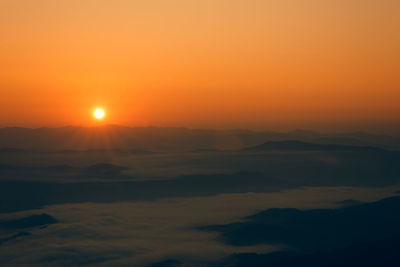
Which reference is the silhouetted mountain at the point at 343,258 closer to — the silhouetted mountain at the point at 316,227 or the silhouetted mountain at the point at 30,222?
the silhouetted mountain at the point at 316,227

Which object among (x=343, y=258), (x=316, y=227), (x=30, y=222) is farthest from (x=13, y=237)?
(x=316, y=227)

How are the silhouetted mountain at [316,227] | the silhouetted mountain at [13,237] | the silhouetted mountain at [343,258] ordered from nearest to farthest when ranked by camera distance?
the silhouetted mountain at [343,258]
the silhouetted mountain at [13,237]
the silhouetted mountain at [316,227]

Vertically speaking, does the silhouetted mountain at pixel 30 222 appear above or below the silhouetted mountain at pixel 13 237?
A: above

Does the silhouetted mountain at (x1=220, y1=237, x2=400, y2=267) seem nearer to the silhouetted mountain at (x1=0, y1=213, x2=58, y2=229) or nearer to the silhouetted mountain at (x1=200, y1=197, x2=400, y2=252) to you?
the silhouetted mountain at (x1=200, y1=197, x2=400, y2=252)

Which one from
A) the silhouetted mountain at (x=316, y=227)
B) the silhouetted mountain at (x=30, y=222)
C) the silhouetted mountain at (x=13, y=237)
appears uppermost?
the silhouetted mountain at (x=30, y=222)

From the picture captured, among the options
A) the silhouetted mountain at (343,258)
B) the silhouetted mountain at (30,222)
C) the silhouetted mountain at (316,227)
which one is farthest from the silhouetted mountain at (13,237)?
the silhouetted mountain at (343,258)

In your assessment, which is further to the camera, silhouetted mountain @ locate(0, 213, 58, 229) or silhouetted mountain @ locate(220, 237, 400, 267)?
silhouetted mountain @ locate(0, 213, 58, 229)

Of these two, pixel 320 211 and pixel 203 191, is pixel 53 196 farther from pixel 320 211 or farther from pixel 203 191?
pixel 320 211

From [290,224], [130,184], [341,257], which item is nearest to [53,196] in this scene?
[130,184]

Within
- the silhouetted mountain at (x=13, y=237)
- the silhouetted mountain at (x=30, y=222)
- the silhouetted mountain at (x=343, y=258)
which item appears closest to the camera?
the silhouetted mountain at (x=343, y=258)

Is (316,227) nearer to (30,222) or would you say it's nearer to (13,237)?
(13,237)

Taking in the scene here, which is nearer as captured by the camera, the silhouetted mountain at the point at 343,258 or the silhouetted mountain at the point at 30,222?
the silhouetted mountain at the point at 343,258

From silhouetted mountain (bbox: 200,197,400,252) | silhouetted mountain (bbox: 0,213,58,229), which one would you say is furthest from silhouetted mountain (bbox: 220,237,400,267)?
silhouetted mountain (bbox: 0,213,58,229)
